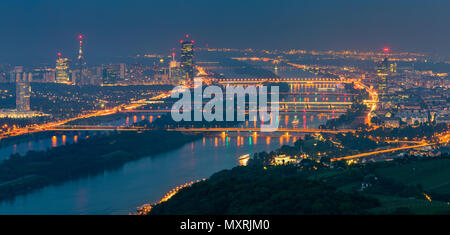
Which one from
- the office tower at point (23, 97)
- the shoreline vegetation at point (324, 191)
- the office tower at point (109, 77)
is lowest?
the shoreline vegetation at point (324, 191)

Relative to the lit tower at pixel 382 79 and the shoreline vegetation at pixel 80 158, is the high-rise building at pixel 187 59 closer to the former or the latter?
the lit tower at pixel 382 79

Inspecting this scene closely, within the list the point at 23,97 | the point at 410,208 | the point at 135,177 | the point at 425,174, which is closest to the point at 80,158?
the point at 135,177

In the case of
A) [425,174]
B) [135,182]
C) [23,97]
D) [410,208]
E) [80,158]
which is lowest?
Result: [135,182]

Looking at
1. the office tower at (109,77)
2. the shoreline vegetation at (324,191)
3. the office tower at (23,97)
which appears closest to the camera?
the shoreline vegetation at (324,191)

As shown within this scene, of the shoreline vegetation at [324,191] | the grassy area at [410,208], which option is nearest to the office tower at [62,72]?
the shoreline vegetation at [324,191]

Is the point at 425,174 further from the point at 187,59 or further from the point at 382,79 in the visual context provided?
the point at 187,59

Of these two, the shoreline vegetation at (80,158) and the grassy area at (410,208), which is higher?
the grassy area at (410,208)
